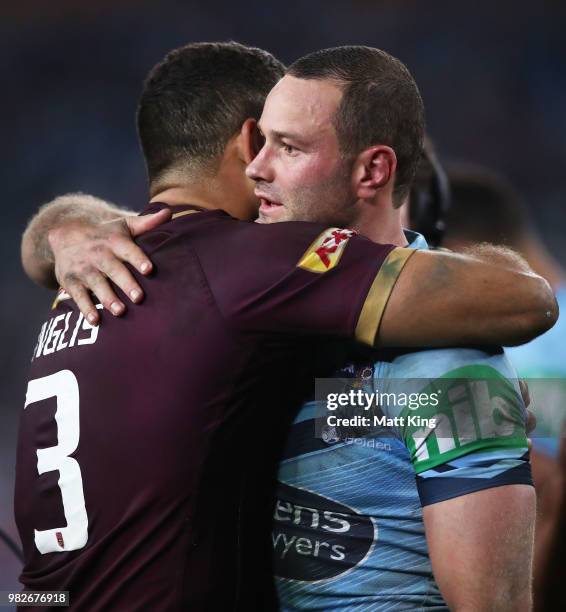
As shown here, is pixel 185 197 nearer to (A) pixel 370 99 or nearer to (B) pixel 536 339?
(A) pixel 370 99

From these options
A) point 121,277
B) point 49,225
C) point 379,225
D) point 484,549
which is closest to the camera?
point 484,549

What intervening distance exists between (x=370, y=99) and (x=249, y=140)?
280 mm

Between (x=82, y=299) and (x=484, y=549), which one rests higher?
(x=82, y=299)

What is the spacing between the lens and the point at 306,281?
154 cm

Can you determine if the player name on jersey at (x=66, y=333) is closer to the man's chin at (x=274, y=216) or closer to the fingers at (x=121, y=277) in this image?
the fingers at (x=121, y=277)

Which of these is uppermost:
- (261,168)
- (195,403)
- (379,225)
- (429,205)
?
(429,205)

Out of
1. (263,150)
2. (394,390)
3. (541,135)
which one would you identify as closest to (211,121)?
(263,150)

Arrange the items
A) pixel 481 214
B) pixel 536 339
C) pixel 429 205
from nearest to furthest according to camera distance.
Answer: pixel 429 205, pixel 536 339, pixel 481 214

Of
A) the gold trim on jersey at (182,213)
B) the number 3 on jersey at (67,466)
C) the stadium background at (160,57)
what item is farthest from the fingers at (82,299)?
the stadium background at (160,57)

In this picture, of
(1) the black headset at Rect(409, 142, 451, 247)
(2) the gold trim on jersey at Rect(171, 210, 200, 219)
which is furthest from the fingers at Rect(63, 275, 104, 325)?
(1) the black headset at Rect(409, 142, 451, 247)

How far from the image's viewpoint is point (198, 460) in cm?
161

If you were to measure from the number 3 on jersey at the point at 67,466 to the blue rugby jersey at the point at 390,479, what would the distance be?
1.12 ft

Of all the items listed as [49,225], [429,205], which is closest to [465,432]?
[49,225]

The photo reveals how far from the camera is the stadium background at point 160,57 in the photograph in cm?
533
